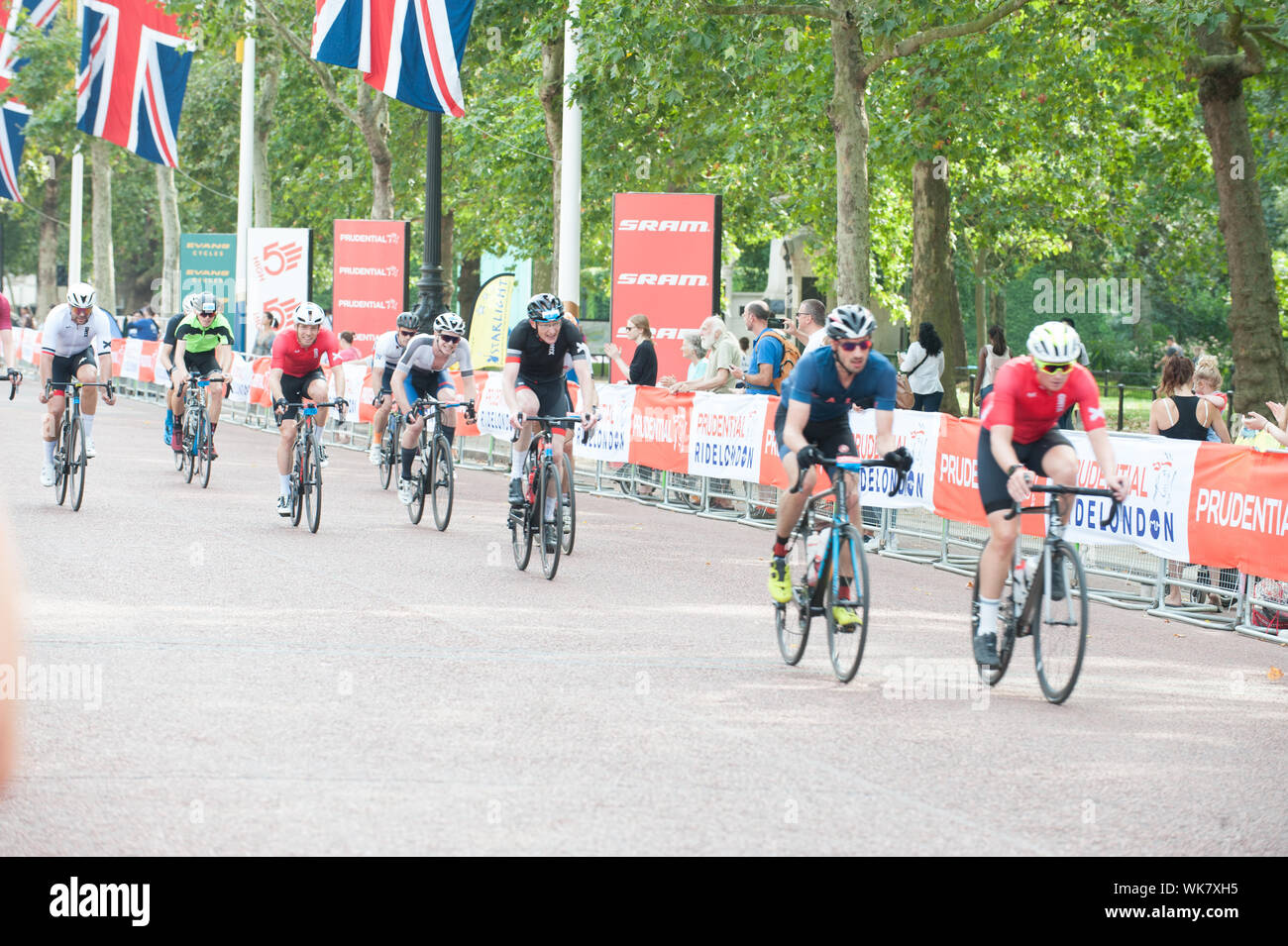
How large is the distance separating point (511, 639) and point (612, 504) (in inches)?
385

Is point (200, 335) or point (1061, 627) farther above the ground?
point (200, 335)

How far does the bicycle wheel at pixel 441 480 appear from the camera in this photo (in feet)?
50.3

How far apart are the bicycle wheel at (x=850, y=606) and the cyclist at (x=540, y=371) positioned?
396 centimetres

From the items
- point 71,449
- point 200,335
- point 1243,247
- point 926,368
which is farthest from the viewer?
point 926,368

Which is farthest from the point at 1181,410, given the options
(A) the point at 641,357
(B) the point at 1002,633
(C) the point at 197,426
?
(C) the point at 197,426

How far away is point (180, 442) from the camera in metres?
20.0

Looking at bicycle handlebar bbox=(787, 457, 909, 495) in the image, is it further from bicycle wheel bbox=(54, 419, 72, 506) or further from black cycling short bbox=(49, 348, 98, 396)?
black cycling short bbox=(49, 348, 98, 396)

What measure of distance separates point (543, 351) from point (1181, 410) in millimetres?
4873

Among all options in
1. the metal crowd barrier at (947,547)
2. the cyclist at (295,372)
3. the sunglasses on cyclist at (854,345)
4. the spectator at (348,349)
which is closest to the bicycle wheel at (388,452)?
the metal crowd barrier at (947,547)

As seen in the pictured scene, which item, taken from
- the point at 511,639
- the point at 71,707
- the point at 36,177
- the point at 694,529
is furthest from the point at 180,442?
the point at 36,177

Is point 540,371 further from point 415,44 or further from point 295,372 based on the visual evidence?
point 415,44

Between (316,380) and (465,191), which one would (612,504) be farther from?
(465,191)

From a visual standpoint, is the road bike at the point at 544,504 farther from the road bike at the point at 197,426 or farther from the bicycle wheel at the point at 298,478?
the road bike at the point at 197,426

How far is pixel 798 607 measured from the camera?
957cm
